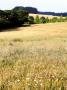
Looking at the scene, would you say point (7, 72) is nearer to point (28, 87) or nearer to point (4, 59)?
point (28, 87)

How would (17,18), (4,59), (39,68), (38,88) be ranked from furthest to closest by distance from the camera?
(17,18), (4,59), (39,68), (38,88)

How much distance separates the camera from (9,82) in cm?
575

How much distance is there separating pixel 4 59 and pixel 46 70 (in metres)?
2.73

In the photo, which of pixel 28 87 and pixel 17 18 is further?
pixel 17 18

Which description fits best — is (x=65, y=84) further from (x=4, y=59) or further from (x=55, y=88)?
(x=4, y=59)

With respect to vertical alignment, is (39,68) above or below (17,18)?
above

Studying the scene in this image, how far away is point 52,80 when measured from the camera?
5.77m

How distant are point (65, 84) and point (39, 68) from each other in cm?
121

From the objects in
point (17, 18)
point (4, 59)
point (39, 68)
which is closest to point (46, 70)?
point (39, 68)

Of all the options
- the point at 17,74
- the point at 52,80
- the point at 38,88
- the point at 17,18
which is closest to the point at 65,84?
the point at 52,80

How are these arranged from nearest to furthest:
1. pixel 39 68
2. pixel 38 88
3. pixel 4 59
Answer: pixel 38 88, pixel 39 68, pixel 4 59

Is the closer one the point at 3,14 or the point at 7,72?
the point at 7,72

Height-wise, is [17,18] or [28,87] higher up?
[28,87]

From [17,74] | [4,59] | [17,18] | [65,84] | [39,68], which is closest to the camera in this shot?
[65,84]
